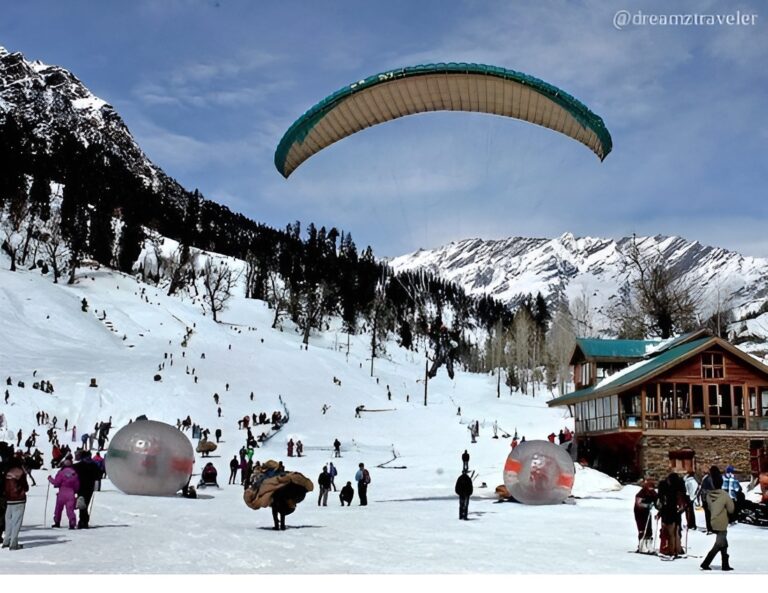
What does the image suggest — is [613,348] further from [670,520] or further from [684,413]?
[670,520]

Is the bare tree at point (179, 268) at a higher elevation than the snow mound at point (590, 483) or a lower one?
higher

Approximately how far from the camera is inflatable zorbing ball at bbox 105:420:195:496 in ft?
56.3

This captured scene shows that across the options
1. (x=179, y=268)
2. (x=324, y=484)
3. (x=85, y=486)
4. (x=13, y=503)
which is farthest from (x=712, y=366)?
(x=179, y=268)

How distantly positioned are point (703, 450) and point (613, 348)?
7.24 metres

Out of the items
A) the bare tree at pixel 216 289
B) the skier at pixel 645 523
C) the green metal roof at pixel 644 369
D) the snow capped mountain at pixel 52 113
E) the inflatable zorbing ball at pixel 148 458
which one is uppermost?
the snow capped mountain at pixel 52 113

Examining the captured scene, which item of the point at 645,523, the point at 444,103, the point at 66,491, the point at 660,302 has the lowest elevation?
the point at 645,523

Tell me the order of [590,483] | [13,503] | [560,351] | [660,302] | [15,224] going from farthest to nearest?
[560,351] → [15,224] → [660,302] → [590,483] → [13,503]

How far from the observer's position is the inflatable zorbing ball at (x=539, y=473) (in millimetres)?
18219

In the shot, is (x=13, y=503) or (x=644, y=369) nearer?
(x=13, y=503)

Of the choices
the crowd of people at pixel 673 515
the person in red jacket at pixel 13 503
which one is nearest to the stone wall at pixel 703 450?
the crowd of people at pixel 673 515

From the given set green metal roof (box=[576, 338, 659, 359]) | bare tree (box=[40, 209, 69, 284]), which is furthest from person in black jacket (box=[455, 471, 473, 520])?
bare tree (box=[40, 209, 69, 284])

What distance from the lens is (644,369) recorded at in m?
29.3

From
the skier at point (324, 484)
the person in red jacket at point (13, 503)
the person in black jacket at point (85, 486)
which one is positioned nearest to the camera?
the person in red jacket at point (13, 503)

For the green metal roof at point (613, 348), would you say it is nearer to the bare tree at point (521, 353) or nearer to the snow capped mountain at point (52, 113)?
the bare tree at point (521, 353)
